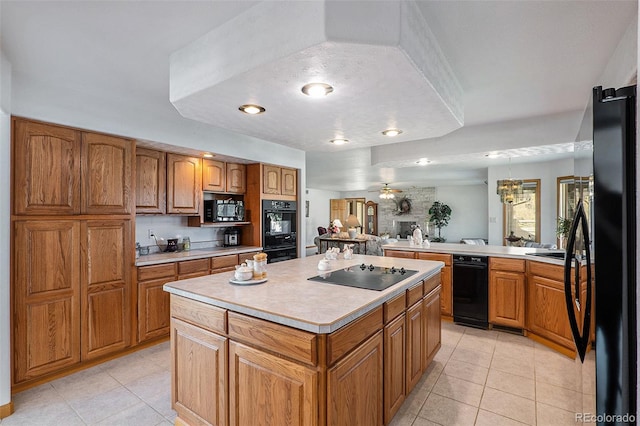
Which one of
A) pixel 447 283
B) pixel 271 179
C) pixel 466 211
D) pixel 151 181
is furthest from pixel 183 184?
pixel 466 211

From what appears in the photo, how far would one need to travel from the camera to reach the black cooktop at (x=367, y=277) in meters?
2.04

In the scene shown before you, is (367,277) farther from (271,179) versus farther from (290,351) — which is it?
(271,179)

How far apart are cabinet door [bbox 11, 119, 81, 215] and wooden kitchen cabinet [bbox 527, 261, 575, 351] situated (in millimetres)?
4533

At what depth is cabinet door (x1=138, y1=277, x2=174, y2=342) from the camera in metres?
3.16

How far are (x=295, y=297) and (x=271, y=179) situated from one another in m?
3.02

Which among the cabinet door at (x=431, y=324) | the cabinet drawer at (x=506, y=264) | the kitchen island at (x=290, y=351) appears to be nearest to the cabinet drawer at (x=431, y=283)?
the cabinet door at (x=431, y=324)

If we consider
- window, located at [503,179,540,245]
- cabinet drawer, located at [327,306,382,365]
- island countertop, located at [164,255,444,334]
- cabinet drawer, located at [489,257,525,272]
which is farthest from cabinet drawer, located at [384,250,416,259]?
window, located at [503,179,540,245]

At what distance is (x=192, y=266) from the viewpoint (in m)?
3.54

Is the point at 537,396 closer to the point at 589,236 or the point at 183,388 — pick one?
the point at 589,236

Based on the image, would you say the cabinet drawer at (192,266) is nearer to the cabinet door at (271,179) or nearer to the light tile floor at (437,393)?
the light tile floor at (437,393)

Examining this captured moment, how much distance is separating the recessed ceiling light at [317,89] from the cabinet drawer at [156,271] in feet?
8.14

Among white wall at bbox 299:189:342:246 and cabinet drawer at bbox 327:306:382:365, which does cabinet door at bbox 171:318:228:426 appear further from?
white wall at bbox 299:189:342:246

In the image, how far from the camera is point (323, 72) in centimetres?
164

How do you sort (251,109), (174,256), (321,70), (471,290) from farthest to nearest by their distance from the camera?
1. (471,290)
2. (174,256)
3. (251,109)
4. (321,70)
